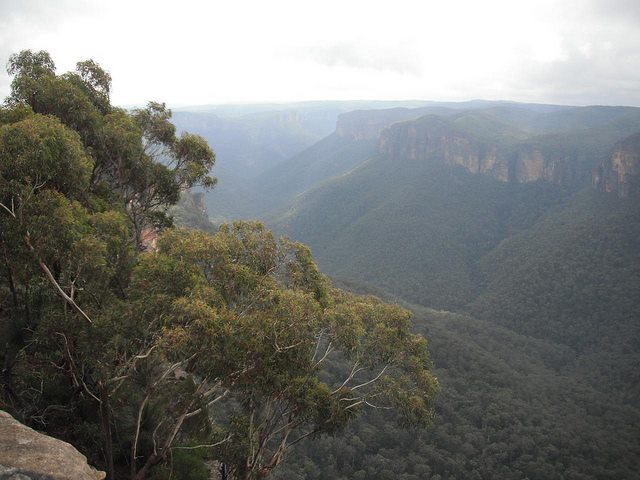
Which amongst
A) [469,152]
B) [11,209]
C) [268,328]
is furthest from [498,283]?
[11,209]

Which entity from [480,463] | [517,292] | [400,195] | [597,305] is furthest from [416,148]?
[480,463]

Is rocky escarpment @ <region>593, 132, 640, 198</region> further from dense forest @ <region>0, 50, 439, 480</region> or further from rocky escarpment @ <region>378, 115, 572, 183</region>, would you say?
dense forest @ <region>0, 50, 439, 480</region>

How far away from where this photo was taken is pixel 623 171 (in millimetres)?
89188

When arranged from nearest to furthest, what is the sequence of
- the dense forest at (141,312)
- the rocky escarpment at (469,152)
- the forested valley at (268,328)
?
the dense forest at (141,312)
the forested valley at (268,328)
the rocky escarpment at (469,152)

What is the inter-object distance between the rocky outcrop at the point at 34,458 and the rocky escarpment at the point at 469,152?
127m

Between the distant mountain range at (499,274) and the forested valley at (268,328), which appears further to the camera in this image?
the distant mountain range at (499,274)

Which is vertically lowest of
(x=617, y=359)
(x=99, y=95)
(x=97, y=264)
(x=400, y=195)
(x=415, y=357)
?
(x=617, y=359)

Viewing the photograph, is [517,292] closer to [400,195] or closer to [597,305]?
[597,305]

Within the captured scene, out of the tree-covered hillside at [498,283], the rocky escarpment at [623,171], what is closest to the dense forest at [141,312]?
the tree-covered hillside at [498,283]

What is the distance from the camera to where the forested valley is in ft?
22.6

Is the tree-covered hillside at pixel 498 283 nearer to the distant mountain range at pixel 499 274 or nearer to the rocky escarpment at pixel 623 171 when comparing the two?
the distant mountain range at pixel 499 274

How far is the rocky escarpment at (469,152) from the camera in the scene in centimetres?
11531

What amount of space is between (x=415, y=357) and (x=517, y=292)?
72.8 m

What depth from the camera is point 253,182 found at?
188000 mm
